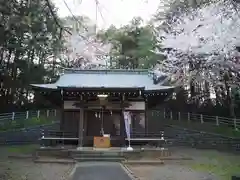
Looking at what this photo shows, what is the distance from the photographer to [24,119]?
18.0 m

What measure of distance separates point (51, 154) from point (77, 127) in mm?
2353

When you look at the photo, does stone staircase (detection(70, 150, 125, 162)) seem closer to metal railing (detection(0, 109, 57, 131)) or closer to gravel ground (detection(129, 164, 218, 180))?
gravel ground (detection(129, 164, 218, 180))

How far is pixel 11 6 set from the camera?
4223 mm

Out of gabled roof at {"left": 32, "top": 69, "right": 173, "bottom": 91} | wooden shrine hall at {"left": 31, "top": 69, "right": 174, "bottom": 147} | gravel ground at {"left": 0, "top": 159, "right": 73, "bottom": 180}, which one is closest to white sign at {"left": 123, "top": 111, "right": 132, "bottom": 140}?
wooden shrine hall at {"left": 31, "top": 69, "right": 174, "bottom": 147}

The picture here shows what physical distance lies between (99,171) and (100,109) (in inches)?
207

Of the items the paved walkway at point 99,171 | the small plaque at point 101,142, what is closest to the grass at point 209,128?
the small plaque at point 101,142

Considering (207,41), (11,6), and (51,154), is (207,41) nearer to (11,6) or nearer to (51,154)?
(11,6)

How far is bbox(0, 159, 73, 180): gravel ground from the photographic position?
720 cm

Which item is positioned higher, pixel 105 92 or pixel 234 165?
pixel 105 92

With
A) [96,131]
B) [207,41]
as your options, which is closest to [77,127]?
[96,131]

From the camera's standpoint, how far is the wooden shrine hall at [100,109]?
11.7 m

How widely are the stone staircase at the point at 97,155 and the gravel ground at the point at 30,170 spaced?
3.47ft

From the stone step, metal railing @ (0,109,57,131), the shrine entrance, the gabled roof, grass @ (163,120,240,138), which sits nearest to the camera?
the stone step

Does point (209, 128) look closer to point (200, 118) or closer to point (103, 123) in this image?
point (200, 118)
